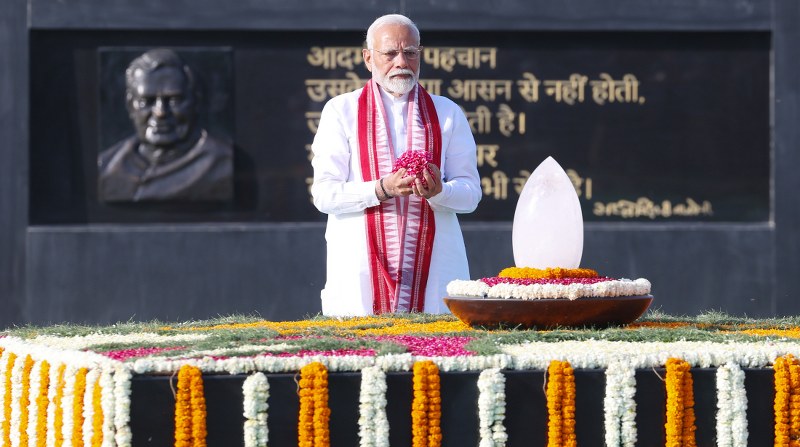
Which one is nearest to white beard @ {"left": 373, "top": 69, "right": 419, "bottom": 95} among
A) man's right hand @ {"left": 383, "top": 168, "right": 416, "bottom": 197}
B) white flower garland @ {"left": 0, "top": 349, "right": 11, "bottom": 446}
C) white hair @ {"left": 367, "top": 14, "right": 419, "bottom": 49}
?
white hair @ {"left": 367, "top": 14, "right": 419, "bottom": 49}

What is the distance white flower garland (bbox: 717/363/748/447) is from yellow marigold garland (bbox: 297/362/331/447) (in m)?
0.72

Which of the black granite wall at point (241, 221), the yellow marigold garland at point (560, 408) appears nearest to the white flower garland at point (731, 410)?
the yellow marigold garland at point (560, 408)

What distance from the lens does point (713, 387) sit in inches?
105

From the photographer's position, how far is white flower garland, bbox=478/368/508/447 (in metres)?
2.60

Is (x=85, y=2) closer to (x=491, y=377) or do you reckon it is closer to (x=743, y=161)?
(x=743, y=161)

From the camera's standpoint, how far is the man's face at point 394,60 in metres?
4.56

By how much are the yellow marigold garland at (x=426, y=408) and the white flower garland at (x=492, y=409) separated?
0.08m

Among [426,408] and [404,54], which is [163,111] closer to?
[404,54]

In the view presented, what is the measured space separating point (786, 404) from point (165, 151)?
6627 mm

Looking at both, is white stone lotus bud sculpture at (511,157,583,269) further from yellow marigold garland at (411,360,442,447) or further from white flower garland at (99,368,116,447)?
white flower garland at (99,368,116,447)

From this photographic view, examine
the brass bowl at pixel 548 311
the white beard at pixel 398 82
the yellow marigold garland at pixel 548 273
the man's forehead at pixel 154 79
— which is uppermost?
the man's forehead at pixel 154 79

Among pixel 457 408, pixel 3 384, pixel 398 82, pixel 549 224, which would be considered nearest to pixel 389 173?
pixel 398 82

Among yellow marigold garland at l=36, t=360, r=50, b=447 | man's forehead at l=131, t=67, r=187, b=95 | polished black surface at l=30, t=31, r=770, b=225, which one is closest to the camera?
yellow marigold garland at l=36, t=360, r=50, b=447

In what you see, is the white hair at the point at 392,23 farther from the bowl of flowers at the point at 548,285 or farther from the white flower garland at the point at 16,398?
the white flower garland at the point at 16,398
